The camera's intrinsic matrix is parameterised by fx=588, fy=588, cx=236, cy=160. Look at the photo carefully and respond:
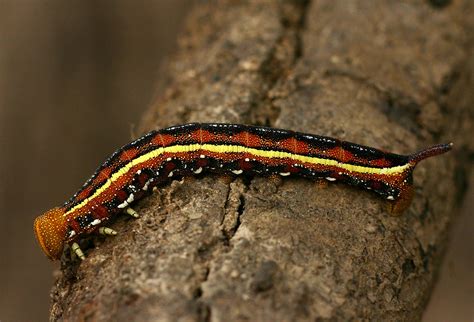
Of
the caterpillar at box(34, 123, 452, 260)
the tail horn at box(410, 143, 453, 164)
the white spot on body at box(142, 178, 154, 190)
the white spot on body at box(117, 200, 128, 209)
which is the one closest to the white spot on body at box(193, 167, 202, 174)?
the caterpillar at box(34, 123, 452, 260)

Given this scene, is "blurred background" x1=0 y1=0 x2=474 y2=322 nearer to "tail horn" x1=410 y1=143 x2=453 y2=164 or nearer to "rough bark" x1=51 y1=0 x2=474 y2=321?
"rough bark" x1=51 y1=0 x2=474 y2=321

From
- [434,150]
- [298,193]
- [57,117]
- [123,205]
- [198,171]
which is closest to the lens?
[123,205]

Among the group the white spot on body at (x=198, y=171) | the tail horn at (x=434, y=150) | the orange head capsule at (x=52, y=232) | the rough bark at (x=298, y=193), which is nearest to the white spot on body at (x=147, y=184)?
the rough bark at (x=298, y=193)

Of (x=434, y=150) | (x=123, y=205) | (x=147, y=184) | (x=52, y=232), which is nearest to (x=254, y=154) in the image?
(x=147, y=184)

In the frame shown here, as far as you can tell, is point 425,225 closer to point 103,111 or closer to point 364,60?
point 364,60

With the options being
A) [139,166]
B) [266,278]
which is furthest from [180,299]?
[139,166]

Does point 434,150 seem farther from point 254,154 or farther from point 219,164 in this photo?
point 219,164

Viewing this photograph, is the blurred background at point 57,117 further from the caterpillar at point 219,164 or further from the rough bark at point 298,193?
the caterpillar at point 219,164
